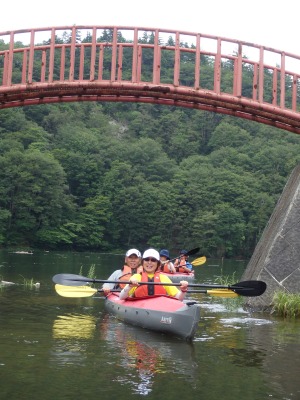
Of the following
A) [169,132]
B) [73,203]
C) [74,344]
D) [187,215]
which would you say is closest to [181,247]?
[187,215]

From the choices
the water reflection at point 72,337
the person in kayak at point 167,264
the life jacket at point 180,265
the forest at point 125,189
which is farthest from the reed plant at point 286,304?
the forest at point 125,189

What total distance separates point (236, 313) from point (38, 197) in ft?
162

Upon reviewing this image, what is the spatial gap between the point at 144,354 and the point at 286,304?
4.70 m

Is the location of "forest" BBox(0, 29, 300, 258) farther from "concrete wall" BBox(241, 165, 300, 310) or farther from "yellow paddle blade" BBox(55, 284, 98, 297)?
"yellow paddle blade" BBox(55, 284, 98, 297)

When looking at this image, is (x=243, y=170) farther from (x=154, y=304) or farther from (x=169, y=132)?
(x=154, y=304)

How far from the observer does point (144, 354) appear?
9383 millimetres

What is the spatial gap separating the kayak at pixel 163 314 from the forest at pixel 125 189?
47531 mm

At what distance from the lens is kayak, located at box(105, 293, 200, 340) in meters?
10.5

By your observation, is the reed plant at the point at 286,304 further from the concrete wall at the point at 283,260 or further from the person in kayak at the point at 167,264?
the person in kayak at the point at 167,264

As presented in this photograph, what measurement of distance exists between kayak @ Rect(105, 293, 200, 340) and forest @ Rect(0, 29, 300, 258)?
4753 cm

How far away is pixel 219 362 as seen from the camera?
894 cm

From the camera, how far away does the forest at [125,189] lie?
62.0m

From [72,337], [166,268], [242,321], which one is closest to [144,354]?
[72,337]

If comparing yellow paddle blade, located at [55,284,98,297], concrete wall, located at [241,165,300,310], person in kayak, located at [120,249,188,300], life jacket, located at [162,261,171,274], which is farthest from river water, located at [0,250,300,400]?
life jacket, located at [162,261,171,274]
